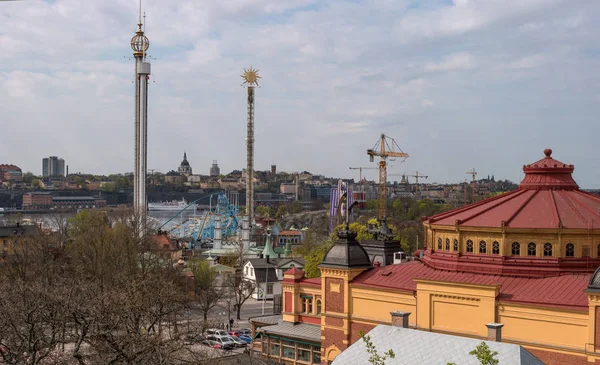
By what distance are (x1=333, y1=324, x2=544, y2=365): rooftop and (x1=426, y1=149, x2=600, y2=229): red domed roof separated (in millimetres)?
11502

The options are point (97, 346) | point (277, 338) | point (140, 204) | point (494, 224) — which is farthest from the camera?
point (140, 204)

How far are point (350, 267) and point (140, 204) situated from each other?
98953 mm

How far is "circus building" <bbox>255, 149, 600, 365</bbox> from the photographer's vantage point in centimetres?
3488

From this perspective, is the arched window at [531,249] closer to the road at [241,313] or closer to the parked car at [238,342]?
the parked car at [238,342]

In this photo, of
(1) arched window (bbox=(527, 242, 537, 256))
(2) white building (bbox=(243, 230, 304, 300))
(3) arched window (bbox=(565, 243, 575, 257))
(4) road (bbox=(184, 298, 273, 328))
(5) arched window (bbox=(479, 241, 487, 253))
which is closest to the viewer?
(3) arched window (bbox=(565, 243, 575, 257))

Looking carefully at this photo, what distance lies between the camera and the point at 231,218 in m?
171

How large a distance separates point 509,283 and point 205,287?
138 feet

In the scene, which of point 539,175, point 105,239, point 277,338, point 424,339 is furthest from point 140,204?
point 424,339

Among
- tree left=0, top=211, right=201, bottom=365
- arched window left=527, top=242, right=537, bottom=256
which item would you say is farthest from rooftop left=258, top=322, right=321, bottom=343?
arched window left=527, top=242, right=537, bottom=256

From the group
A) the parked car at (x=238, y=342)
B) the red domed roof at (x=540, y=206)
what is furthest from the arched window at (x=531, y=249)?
the parked car at (x=238, y=342)

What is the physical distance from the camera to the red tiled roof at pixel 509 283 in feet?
116

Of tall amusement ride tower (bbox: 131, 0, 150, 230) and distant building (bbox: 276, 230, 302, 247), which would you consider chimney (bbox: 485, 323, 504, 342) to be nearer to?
tall amusement ride tower (bbox: 131, 0, 150, 230)

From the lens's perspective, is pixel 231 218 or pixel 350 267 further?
pixel 231 218

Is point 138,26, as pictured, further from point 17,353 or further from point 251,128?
point 17,353
